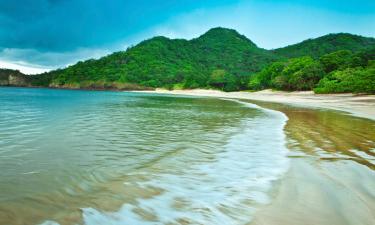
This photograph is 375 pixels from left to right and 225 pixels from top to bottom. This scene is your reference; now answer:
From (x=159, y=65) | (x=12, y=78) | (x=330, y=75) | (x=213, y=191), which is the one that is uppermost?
(x=159, y=65)

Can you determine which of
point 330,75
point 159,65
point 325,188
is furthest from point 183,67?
point 325,188

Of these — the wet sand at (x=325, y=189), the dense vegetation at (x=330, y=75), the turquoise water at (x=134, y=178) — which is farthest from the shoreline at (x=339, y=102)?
the turquoise water at (x=134, y=178)

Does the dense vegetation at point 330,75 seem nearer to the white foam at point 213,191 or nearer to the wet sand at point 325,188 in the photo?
the wet sand at point 325,188

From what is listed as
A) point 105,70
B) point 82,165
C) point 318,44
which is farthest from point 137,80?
point 82,165

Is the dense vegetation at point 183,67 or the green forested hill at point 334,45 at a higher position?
the green forested hill at point 334,45

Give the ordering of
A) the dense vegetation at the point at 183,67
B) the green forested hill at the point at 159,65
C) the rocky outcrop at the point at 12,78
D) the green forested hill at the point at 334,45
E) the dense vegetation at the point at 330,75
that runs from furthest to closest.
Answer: the rocky outcrop at the point at 12,78 → the green forested hill at the point at 334,45 → the green forested hill at the point at 159,65 → the dense vegetation at the point at 183,67 → the dense vegetation at the point at 330,75

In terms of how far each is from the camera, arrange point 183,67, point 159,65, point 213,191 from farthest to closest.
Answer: point 183,67 < point 159,65 < point 213,191

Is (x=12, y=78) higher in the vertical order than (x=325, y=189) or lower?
higher

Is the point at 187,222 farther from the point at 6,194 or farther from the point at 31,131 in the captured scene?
the point at 31,131

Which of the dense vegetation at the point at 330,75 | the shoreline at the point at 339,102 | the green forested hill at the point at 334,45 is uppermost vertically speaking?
the green forested hill at the point at 334,45

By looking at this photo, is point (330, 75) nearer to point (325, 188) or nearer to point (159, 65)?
point (325, 188)

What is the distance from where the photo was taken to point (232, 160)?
6.66 metres

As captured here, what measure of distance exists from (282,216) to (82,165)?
4378mm

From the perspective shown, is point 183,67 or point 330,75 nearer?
point 330,75
